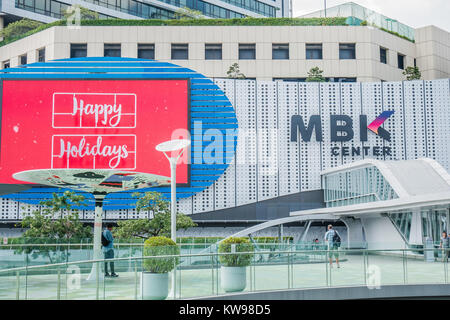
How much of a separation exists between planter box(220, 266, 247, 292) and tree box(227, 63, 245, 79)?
27794 millimetres

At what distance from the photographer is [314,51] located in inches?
1604

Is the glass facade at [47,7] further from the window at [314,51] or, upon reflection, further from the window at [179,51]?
the window at [314,51]

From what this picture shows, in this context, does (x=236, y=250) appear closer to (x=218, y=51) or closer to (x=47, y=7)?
(x=218, y=51)

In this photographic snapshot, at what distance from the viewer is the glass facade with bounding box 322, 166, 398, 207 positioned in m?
28.2

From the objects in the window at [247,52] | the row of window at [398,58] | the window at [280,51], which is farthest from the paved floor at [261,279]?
the row of window at [398,58]

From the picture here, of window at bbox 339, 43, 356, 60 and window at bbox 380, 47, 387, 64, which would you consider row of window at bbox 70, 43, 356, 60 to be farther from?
window at bbox 380, 47, 387, 64

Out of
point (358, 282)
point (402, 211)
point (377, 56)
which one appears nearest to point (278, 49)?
point (377, 56)

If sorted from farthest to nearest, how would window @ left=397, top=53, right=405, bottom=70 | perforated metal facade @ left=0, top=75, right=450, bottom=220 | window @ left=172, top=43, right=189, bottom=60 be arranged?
window @ left=397, top=53, right=405, bottom=70, window @ left=172, top=43, right=189, bottom=60, perforated metal facade @ left=0, top=75, right=450, bottom=220

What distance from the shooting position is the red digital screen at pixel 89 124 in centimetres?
3359

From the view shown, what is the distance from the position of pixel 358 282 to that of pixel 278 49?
96.3 feet

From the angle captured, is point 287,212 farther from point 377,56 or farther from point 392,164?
point 377,56

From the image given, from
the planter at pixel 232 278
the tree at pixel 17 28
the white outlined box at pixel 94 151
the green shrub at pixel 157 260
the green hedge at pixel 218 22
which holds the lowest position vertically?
the planter at pixel 232 278

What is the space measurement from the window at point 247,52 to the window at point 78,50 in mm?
11096

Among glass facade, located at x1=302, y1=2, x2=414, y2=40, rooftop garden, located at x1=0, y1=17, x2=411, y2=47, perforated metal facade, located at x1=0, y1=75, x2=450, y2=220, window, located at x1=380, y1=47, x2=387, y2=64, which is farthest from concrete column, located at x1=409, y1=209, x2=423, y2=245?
rooftop garden, located at x1=0, y1=17, x2=411, y2=47
